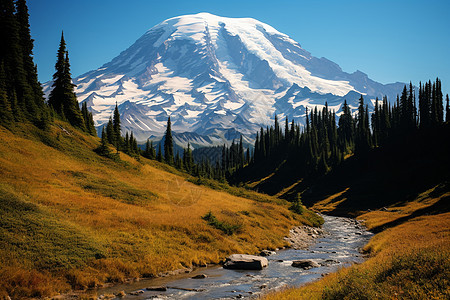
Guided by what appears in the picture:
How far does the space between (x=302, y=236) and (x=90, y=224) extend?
29.2 metres

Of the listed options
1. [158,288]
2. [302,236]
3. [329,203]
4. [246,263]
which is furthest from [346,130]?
[158,288]

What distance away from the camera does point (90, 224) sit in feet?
93.6

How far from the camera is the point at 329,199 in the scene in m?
106

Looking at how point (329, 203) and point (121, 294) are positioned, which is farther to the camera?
point (329, 203)

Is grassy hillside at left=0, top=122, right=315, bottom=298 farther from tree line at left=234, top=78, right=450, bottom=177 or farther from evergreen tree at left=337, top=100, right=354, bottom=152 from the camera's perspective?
evergreen tree at left=337, top=100, right=354, bottom=152

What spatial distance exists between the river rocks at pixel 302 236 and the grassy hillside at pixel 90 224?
1.46 meters

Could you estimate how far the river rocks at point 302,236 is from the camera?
132 feet

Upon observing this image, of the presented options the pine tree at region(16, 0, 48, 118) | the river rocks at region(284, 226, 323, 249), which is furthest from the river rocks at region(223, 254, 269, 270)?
the pine tree at region(16, 0, 48, 118)

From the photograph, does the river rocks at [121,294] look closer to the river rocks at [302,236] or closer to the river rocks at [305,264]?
the river rocks at [305,264]

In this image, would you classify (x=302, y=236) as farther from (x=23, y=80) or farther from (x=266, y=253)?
(x=23, y=80)

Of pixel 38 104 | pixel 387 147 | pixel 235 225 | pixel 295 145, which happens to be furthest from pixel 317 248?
pixel 295 145

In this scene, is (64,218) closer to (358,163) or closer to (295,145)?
(358,163)

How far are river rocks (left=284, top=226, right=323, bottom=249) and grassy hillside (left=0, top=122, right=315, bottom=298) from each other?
1.46m

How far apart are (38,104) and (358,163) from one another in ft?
337
